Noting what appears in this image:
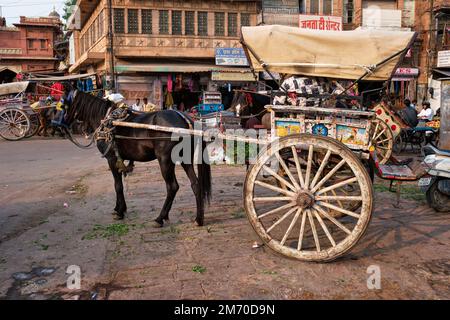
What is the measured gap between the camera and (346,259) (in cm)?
430

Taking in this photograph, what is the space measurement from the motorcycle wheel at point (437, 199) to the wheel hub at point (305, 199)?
3315 mm

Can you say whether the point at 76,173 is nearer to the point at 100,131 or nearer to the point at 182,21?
the point at 100,131

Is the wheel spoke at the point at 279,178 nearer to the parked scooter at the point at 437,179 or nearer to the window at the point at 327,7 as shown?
the parked scooter at the point at 437,179

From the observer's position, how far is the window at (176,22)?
22.7m

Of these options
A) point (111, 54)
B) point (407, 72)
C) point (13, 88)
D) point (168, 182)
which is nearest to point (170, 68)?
point (111, 54)

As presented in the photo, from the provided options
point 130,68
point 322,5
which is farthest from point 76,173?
point 322,5

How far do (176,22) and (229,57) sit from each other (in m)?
3.51

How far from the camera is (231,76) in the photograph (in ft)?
73.3

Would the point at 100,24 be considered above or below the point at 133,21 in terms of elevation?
above

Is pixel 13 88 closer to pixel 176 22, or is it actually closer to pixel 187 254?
pixel 176 22

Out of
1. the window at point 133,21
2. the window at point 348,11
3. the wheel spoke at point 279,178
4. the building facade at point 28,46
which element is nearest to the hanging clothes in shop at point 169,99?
the window at point 133,21

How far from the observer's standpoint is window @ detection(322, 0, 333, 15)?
80.1ft

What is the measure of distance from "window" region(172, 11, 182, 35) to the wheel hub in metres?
20.4

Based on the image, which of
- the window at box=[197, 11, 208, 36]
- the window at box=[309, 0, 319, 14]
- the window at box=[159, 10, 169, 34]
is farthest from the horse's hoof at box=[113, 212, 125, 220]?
the window at box=[309, 0, 319, 14]
